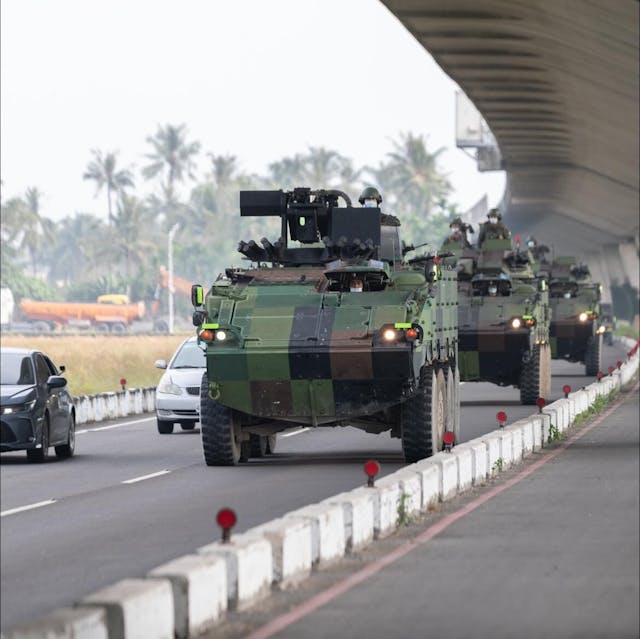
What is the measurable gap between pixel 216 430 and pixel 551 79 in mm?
29815

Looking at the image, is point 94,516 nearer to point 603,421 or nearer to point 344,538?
point 344,538

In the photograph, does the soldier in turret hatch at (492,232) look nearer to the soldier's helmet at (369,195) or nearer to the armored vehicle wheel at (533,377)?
the armored vehicle wheel at (533,377)

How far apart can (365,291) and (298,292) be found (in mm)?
786

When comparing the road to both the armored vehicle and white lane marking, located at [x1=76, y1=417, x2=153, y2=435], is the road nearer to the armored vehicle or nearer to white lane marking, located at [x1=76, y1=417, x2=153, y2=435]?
white lane marking, located at [x1=76, y1=417, x2=153, y2=435]

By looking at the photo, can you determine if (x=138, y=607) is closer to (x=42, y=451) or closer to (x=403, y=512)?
(x=403, y=512)

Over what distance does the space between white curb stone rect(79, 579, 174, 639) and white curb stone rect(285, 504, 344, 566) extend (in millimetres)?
3028

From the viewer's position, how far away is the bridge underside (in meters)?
39.1

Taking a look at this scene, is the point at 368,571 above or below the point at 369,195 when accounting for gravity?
below

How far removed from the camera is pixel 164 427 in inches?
1194

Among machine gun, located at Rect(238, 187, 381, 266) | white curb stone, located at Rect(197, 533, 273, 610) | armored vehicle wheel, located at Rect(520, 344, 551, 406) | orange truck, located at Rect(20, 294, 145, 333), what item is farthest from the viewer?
orange truck, located at Rect(20, 294, 145, 333)

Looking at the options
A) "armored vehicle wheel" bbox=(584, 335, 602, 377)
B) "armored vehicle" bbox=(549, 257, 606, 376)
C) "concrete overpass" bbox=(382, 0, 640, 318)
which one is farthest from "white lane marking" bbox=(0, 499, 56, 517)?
"armored vehicle wheel" bbox=(584, 335, 602, 377)

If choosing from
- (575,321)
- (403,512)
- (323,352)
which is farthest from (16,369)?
(575,321)

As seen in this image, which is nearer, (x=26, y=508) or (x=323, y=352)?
(x=26, y=508)

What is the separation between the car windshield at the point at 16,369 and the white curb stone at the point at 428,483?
25.4 feet
